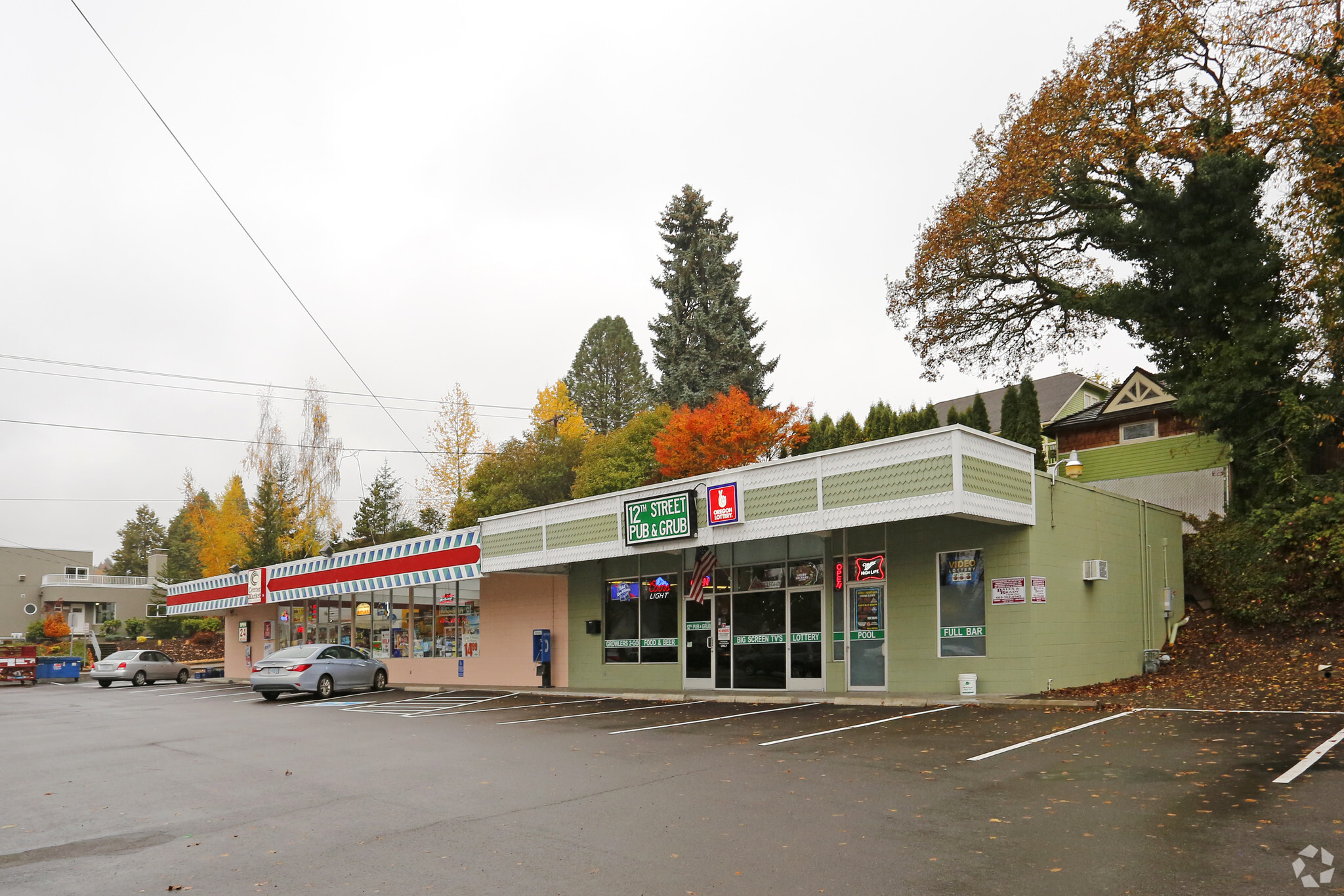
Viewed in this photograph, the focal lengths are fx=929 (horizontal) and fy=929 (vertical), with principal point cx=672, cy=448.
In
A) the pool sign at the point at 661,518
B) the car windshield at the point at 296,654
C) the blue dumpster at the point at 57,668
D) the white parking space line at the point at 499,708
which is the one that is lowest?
the blue dumpster at the point at 57,668

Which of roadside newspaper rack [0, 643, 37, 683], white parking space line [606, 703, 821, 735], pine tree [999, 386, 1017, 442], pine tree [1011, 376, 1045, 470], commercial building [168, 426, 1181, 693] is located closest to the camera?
white parking space line [606, 703, 821, 735]

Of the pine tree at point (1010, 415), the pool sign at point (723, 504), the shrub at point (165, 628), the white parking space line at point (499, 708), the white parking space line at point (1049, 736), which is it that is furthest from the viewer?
the shrub at point (165, 628)

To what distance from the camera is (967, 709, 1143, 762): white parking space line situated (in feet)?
35.3

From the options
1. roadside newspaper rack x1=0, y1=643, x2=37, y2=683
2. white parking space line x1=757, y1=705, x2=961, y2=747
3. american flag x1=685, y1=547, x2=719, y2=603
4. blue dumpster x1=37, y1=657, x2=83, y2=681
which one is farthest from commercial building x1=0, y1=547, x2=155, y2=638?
white parking space line x1=757, y1=705, x2=961, y2=747

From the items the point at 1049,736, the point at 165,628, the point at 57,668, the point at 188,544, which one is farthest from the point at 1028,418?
the point at 188,544

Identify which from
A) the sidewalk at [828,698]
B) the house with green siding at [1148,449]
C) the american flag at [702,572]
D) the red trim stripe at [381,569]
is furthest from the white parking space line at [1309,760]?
the red trim stripe at [381,569]

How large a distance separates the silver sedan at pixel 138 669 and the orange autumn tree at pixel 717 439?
22.6m

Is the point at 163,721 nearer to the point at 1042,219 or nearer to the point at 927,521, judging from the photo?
the point at 927,521

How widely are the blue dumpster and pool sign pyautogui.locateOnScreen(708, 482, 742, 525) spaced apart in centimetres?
3613

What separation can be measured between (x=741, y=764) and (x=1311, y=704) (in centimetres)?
939

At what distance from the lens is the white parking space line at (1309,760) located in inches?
344

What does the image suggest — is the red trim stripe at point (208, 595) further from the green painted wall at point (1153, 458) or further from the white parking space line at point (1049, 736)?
the white parking space line at point (1049, 736)

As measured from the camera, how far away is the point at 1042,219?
28.3 meters

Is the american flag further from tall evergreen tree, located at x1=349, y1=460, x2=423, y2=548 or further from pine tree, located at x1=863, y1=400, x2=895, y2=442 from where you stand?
tall evergreen tree, located at x1=349, y1=460, x2=423, y2=548
